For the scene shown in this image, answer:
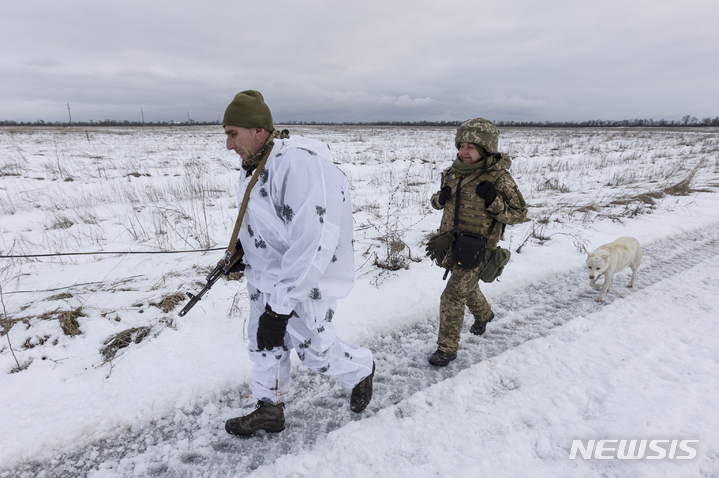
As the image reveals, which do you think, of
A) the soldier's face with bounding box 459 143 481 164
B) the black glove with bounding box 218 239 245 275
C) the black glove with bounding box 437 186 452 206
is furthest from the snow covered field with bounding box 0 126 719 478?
the soldier's face with bounding box 459 143 481 164

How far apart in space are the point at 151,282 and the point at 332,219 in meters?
3.24

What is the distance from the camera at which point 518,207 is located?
232 cm

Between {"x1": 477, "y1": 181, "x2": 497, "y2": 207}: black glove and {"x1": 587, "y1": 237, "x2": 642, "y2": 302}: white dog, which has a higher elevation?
{"x1": 477, "y1": 181, "x2": 497, "y2": 207}: black glove

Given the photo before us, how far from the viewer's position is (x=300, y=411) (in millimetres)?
2209

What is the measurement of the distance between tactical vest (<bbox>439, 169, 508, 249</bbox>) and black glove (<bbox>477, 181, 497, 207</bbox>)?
4cm

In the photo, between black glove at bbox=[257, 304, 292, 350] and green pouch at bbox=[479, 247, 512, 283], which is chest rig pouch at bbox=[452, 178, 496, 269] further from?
black glove at bbox=[257, 304, 292, 350]

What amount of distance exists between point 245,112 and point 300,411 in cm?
196

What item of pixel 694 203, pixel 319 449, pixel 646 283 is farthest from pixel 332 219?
pixel 694 203

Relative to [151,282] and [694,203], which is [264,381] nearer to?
[151,282]

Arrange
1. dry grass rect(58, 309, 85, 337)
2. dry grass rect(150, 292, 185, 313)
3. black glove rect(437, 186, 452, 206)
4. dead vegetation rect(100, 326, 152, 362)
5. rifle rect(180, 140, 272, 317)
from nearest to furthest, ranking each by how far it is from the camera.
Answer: rifle rect(180, 140, 272, 317), black glove rect(437, 186, 452, 206), dead vegetation rect(100, 326, 152, 362), dry grass rect(58, 309, 85, 337), dry grass rect(150, 292, 185, 313)

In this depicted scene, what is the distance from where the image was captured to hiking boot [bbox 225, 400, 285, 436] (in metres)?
1.99

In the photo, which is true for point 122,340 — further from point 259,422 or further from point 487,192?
point 487,192

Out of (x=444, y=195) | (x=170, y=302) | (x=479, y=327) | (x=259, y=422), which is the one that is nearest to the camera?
(x=259, y=422)

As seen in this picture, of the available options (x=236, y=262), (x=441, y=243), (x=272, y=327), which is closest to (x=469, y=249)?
(x=441, y=243)
